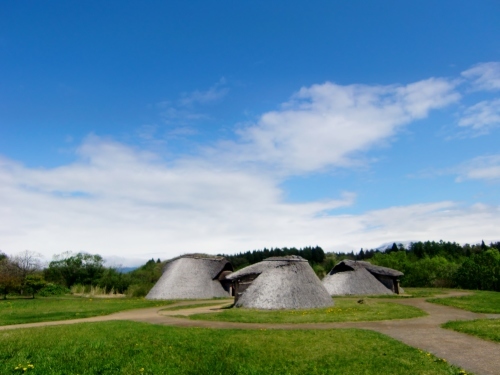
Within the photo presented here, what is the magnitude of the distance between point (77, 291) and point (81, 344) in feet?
142

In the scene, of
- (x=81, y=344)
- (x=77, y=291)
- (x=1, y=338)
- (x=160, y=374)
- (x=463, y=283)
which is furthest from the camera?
(x=463, y=283)

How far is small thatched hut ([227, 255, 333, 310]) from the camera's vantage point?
993 inches

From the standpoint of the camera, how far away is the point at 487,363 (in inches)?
369

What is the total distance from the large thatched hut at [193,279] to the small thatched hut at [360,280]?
40.6ft

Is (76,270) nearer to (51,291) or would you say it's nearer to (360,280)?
(51,291)

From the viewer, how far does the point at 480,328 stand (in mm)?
14469

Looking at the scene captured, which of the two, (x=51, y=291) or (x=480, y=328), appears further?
(x=51, y=291)

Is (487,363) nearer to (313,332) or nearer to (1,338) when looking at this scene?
(313,332)

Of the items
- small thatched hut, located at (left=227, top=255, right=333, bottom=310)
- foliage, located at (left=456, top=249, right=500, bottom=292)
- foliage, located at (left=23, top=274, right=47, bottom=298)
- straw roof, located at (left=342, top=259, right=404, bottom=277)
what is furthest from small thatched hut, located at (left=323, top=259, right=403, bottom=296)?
foliage, located at (left=23, top=274, right=47, bottom=298)

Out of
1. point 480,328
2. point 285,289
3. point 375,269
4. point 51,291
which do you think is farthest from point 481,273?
point 51,291

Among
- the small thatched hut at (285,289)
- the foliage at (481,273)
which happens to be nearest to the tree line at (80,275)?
the small thatched hut at (285,289)

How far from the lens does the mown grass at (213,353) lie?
9305 mm

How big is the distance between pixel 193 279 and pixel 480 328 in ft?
104

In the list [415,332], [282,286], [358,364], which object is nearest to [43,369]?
[358,364]
